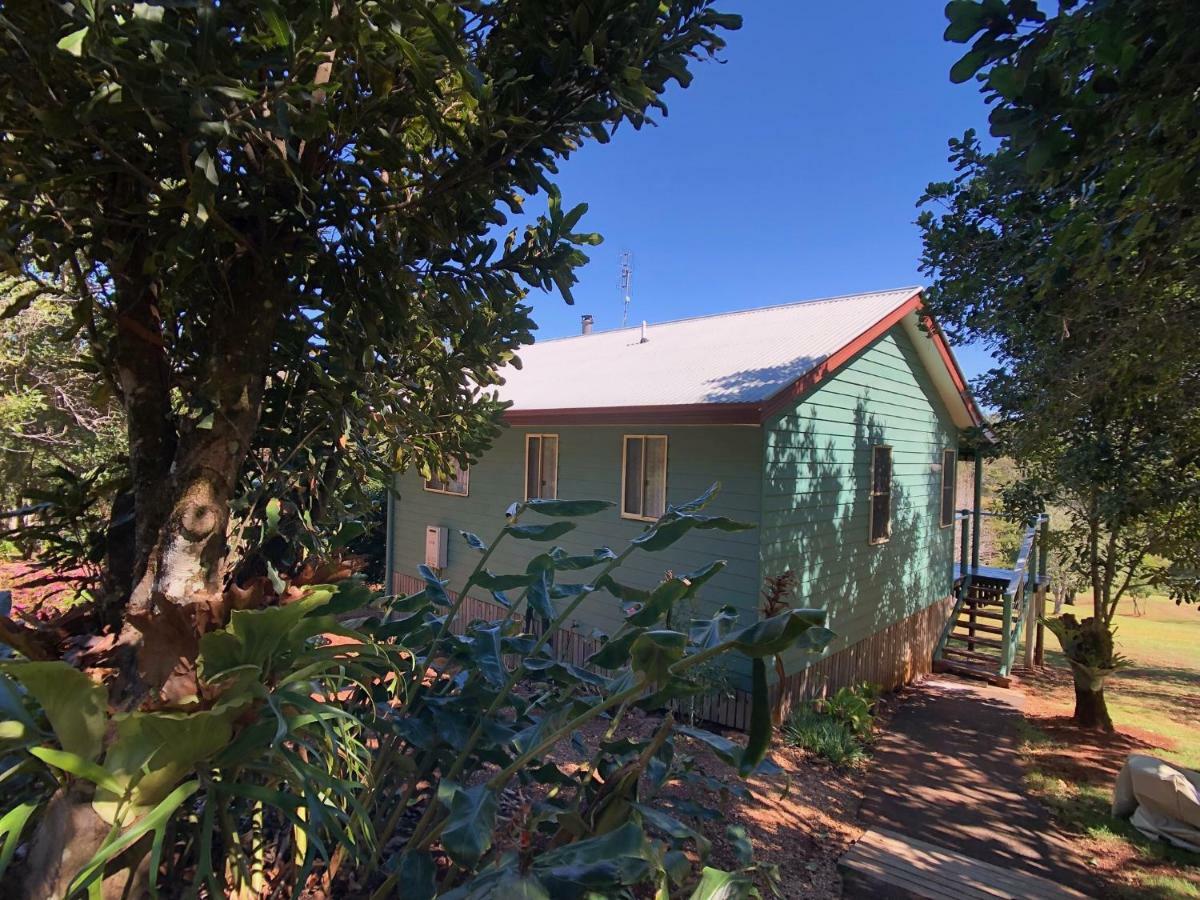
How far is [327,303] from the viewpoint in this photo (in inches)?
97.3

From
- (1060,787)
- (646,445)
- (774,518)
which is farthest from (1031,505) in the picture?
(646,445)

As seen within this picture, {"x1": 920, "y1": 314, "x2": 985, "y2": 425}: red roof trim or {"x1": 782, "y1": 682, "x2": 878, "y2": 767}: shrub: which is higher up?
{"x1": 920, "y1": 314, "x2": 985, "y2": 425}: red roof trim

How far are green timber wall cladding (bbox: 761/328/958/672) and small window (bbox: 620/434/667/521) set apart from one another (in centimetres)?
150

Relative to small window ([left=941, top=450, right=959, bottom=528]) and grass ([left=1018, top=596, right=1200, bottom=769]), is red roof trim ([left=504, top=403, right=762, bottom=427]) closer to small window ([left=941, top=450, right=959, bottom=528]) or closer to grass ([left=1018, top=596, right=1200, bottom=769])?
grass ([left=1018, top=596, right=1200, bottom=769])

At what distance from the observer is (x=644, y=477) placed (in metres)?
8.23

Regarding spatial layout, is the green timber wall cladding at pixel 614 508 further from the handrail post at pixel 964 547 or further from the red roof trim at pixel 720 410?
the handrail post at pixel 964 547

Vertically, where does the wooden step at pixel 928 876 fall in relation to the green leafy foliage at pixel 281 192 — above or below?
below

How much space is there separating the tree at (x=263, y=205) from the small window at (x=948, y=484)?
12393 mm

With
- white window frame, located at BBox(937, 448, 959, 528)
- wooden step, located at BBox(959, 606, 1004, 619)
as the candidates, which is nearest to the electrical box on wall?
white window frame, located at BBox(937, 448, 959, 528)

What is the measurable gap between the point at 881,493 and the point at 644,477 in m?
4.49

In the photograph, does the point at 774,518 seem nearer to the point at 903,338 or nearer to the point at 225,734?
the point at 903,338

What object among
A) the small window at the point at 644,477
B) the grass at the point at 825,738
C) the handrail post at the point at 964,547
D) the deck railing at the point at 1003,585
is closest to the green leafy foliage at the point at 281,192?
the small window at the point at 644,477

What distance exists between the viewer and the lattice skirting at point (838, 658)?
7266 millimetres

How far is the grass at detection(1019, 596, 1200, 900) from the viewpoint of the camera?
5109 millimetres
